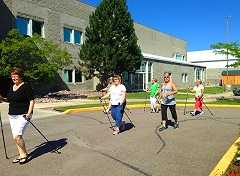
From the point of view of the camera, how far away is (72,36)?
37906mm

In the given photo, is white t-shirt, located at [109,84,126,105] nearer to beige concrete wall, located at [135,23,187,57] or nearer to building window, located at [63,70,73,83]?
building window, located at [63,70,73,83]

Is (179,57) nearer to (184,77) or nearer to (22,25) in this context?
(184,77)

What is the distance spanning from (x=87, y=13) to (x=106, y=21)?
543cm

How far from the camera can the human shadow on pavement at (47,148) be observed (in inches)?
356

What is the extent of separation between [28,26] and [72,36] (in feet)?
20.9

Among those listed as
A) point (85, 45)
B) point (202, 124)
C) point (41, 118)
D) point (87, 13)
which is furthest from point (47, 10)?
point (202, 124)

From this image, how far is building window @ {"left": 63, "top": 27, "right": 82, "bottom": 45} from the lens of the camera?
122 feet

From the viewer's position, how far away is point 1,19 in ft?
96.0

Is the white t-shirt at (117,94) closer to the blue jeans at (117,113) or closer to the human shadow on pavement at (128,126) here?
the blue jeans at (117,113)

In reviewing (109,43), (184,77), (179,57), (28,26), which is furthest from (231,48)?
(179,57)

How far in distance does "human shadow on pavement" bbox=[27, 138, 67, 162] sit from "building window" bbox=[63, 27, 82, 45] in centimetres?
2696

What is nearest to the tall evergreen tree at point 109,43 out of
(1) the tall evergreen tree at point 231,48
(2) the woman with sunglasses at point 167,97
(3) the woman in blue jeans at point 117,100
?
(1) the tall evergreen tree at point 231,48

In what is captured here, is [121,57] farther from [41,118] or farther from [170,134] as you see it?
[170,134]

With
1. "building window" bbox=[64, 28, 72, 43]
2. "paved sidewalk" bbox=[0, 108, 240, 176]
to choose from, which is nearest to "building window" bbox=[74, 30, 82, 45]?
"building window" bbox=[64, 28, 72, 43]
